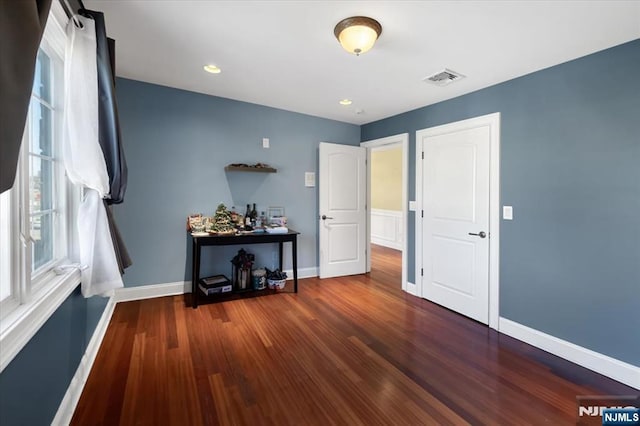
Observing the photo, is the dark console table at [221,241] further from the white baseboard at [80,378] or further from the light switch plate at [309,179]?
the light switch plate at [309,179]

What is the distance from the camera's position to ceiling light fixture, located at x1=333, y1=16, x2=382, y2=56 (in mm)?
Answer: 1975

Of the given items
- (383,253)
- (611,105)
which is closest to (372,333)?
(611,105)

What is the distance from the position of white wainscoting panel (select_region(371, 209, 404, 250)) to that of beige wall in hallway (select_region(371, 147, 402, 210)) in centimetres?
16

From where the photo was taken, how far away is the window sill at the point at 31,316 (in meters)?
1.02

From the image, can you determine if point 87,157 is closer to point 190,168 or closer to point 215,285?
point 190,168

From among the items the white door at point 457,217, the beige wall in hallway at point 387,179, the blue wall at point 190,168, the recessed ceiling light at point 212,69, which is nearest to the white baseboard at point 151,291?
the blue wall at point 190,168

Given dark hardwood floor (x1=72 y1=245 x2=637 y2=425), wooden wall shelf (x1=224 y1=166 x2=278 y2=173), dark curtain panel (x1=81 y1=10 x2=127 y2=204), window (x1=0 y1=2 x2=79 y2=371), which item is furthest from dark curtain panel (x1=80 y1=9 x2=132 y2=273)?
wooden wall shelf (x1=224 y1=166 x2=278 y2=173)

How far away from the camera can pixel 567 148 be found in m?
2.50

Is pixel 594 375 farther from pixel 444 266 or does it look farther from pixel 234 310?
pixel 234 310

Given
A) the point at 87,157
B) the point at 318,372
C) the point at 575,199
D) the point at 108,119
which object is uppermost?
the point at 108,119

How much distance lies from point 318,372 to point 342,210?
273cm

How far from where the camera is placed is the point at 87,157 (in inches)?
68.4

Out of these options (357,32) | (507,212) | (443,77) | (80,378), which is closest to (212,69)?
(357,32)

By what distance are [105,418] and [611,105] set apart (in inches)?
155
